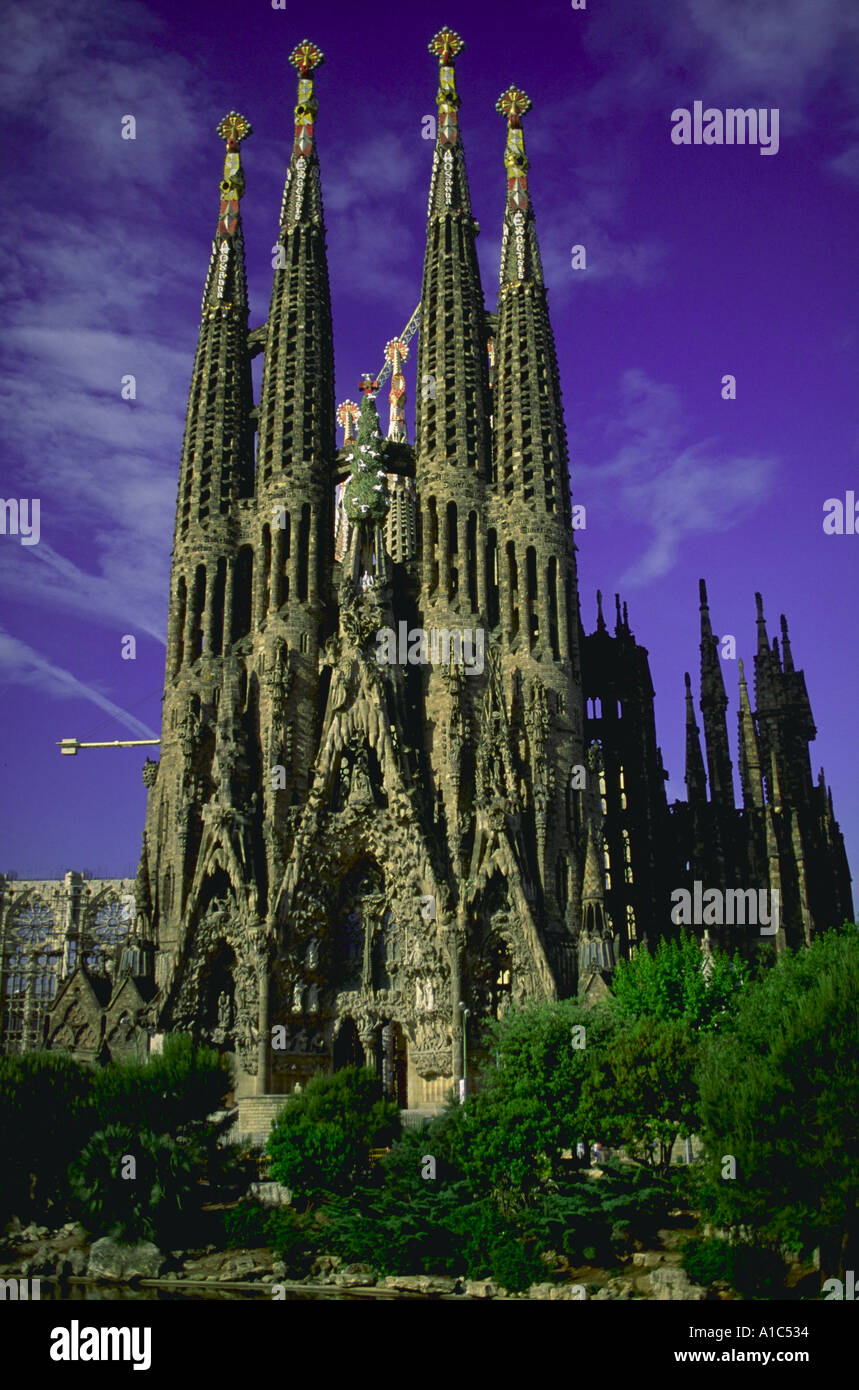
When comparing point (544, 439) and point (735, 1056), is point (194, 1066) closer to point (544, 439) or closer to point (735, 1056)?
point (735, 1056)

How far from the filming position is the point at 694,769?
233ft

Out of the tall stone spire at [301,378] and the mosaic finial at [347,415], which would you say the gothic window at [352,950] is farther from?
the mosaic finial at [347,415]

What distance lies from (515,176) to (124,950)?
47.8 meters

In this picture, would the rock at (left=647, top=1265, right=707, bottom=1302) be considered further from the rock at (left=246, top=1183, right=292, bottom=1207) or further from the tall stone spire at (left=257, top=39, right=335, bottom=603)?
the tall stone spire at (left=257, top=39, right=335, bottom=603)

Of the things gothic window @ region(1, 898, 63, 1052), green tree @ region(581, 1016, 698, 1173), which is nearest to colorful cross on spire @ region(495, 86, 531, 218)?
green tree @ region(581, 1016, 698, 1173)

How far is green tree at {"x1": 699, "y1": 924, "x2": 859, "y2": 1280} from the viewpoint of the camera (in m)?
26.2

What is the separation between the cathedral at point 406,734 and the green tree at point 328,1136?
9.91 meters

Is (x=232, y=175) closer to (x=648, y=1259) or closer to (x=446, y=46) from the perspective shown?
(x=446, y=46)

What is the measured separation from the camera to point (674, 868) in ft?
231

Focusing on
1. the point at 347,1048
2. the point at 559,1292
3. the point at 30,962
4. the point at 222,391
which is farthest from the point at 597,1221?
the point at 30,962

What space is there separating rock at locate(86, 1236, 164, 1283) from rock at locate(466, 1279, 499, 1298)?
9.01 metres

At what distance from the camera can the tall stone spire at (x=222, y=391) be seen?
223 ft

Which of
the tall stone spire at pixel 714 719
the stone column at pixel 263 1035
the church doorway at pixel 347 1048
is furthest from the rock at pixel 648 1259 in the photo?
the tall stone spire at pixel 714 719

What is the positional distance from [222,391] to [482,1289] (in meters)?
51.1
